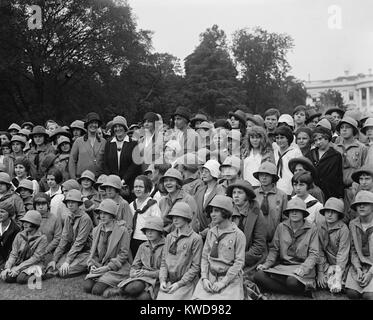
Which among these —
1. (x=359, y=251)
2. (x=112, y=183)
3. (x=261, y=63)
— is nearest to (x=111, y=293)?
(x=112, y=183)

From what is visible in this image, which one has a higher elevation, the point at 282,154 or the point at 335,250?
the point at 282,154

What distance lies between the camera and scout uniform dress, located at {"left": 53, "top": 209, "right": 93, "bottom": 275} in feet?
22.5

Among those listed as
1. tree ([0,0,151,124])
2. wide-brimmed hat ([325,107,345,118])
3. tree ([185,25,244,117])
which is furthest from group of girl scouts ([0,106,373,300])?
tree ([185,25,244,117])

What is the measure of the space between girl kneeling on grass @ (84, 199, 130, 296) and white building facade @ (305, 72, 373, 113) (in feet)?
218

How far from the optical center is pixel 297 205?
6027mm

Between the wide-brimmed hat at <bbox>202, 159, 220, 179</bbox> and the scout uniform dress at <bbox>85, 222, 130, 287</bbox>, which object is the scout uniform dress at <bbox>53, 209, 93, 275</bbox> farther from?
the wide-brimmed hat at <bbox>202, 159, 220, 179</bbox>

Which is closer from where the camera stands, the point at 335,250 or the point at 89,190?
the point at 335,250

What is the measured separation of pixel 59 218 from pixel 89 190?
637 millimetres

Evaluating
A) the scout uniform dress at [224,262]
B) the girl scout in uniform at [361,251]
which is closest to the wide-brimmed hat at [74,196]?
the scout uniform dress at [224,262]

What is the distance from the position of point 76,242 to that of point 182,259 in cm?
189

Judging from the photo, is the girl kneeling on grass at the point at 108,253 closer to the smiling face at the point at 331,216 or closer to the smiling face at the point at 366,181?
the smiling face at the point at 331,216
